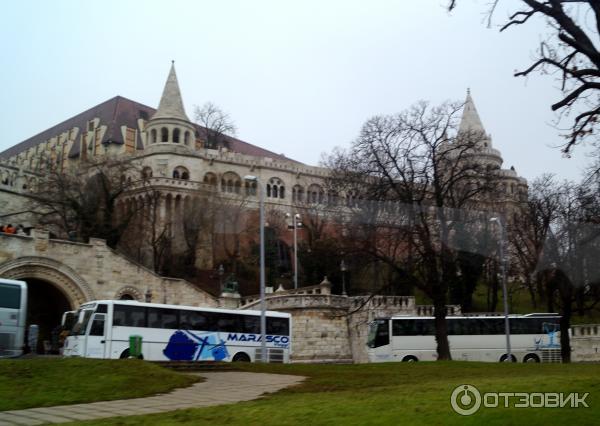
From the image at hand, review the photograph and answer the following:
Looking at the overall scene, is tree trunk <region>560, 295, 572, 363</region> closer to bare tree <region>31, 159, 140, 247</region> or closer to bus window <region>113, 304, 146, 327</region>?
bus window <region>113, 304, 146, 327</region>

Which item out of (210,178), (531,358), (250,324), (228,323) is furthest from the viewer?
(210,178)

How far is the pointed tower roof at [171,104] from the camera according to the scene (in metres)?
76.0

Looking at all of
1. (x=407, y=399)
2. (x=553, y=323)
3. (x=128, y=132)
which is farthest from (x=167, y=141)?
(x=407, y=399)

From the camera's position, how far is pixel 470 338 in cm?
3497

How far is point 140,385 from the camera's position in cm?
1326

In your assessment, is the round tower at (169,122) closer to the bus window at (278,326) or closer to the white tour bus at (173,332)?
the bus window at (278,326)

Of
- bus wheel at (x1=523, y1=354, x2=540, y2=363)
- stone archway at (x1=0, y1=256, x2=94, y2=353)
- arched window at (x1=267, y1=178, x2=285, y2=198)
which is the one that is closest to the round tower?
arched window at (x1=267, y1=178, x2=285, y2=198)

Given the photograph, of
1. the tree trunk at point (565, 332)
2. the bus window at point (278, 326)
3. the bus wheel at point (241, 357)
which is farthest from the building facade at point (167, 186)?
the bus wheel at point (241, 357)

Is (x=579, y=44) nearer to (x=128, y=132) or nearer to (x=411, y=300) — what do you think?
(x=411, y=300)

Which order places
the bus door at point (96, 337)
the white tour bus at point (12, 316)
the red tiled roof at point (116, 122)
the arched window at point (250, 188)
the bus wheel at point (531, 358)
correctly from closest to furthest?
1. the white tour bus at point (12, 316)
2. the bus door at point (96, 337)
3. the bus wheel at point (531, 358)
4. the arched window at point (250, 188)
5. the red tiled roof at point (116, 122)

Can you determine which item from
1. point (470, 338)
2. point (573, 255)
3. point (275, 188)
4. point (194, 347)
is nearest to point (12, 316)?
point (194, 347)

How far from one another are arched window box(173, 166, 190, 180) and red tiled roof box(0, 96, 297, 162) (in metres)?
14.5

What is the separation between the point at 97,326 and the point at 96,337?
1.45ft

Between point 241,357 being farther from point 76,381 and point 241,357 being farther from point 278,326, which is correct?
point 76,381
